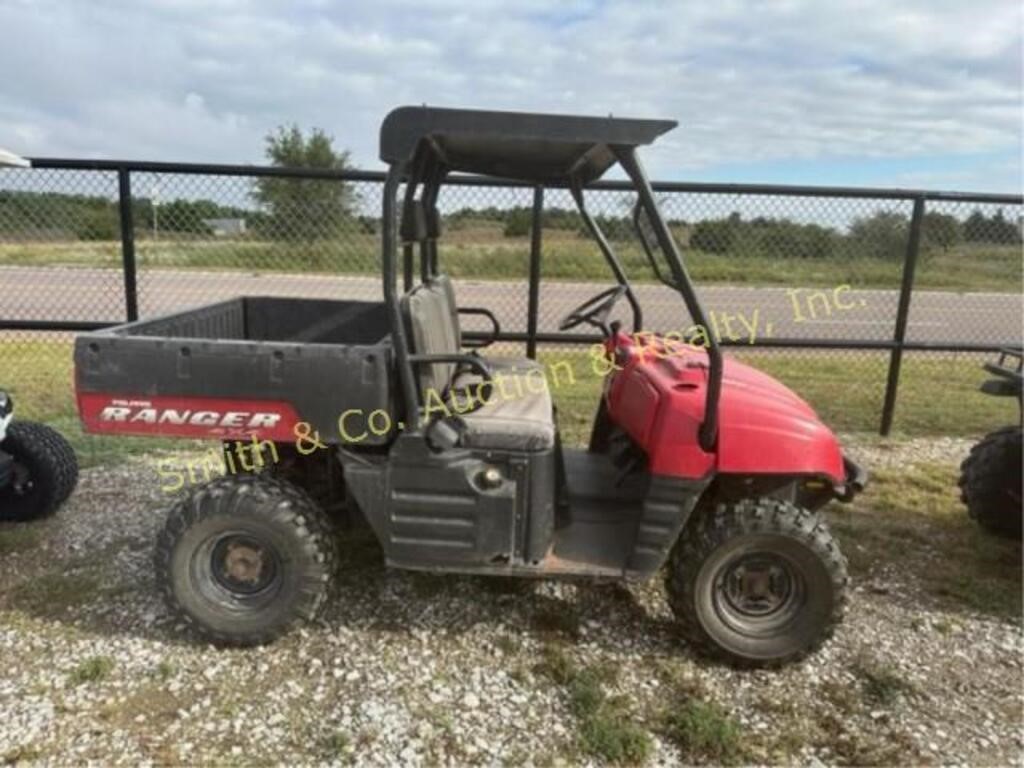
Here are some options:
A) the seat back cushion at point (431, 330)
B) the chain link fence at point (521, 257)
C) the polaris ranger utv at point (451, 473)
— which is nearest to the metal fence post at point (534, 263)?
the chain link fence at point (521, 257)

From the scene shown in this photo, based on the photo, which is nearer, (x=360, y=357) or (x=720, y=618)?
(x=360, y=357)

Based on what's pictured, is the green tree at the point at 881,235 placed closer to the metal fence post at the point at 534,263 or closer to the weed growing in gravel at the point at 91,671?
the metal fence post at the point at 534,263

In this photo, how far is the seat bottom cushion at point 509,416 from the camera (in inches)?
106

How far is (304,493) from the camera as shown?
287 centimetres

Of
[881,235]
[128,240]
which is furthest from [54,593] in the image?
[881,235]

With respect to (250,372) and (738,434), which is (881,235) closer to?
(738,434)

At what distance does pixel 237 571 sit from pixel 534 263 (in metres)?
2.73

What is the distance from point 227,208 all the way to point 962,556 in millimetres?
4738

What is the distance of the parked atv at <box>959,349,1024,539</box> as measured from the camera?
12.2 ft

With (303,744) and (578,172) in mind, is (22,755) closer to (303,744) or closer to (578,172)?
(303,744)

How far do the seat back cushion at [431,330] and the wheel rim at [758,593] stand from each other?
123 cm

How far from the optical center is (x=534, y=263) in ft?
16.0

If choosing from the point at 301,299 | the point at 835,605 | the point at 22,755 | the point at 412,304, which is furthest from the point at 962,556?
the point at 22,755

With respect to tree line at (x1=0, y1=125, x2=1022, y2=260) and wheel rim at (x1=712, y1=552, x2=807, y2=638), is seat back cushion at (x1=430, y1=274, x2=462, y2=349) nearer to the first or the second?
tree line at (x1=0, y1=125, x2=1022, y2=260)
